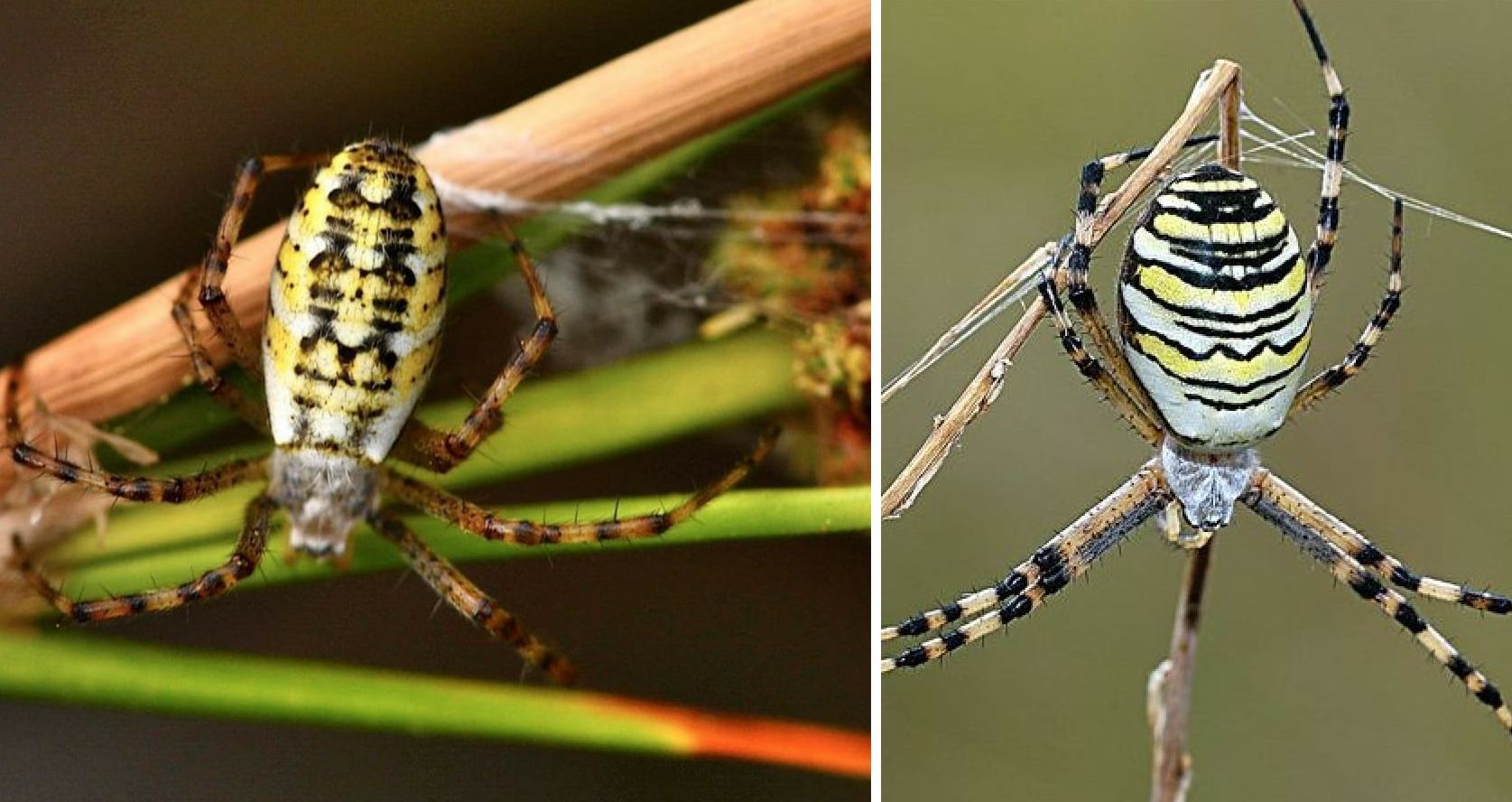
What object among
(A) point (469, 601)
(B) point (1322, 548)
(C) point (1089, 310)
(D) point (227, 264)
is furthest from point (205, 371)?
(B) point (1322, 548)

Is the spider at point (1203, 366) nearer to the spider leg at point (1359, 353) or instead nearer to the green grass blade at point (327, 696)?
the spider leg at point (1359, 353)

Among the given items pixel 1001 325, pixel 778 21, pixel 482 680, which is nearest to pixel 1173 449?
pixel 1001 325

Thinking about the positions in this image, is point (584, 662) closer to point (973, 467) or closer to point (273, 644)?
point (273, 644)

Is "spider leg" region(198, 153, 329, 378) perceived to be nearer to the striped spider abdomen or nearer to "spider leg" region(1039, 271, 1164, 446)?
the striped spider abdomen

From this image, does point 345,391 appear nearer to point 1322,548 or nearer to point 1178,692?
point 1178,692

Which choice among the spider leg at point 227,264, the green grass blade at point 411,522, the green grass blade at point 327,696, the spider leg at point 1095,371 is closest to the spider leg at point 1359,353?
the spider leg at point 1095,371

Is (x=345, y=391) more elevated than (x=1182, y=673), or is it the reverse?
(x=345, y=391)
